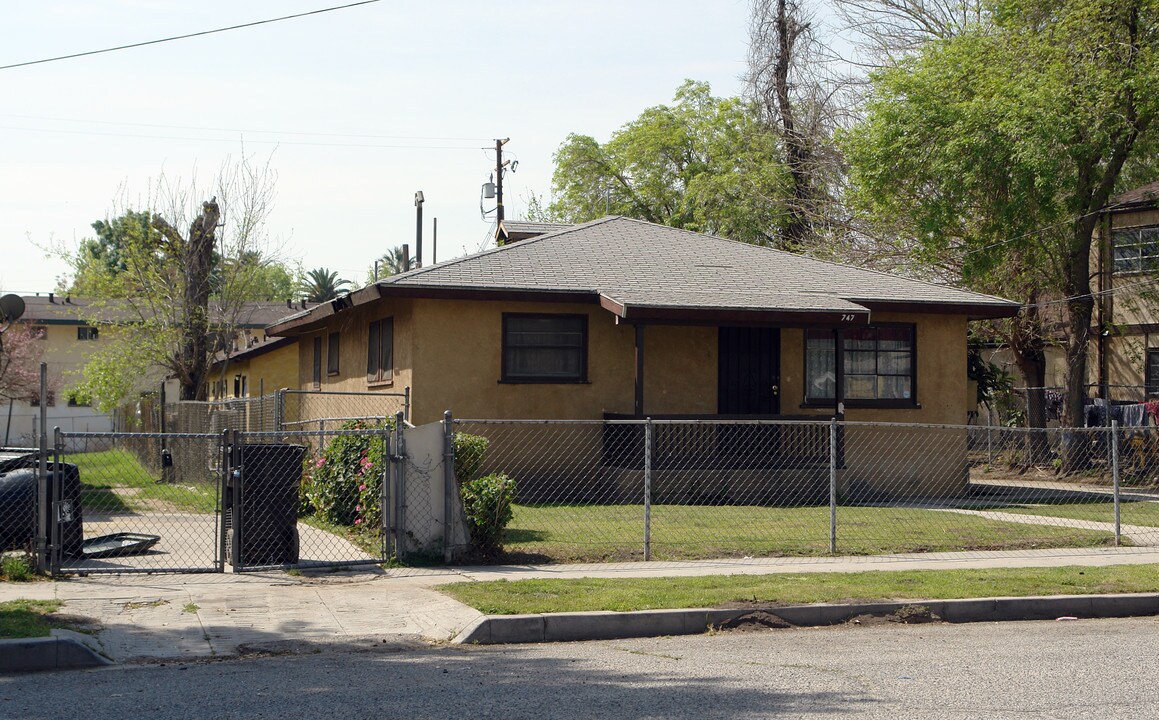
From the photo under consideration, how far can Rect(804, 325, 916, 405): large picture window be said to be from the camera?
65.1 feet

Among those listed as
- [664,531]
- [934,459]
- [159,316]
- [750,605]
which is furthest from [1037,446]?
[159,316]

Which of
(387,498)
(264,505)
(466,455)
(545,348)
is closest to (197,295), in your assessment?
(545,348)

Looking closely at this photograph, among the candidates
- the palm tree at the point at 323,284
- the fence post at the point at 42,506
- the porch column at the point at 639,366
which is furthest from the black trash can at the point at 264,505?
the palm tree at the point at 323,284

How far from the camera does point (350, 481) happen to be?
1442 centimetres

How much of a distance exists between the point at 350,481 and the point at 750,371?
7979 mm

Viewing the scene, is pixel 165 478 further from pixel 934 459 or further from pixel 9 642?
pixel 9 642

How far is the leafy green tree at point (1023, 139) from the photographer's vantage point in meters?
21.8

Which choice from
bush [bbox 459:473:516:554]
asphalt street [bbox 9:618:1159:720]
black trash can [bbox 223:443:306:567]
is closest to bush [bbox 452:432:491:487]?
bush [bbox 459:473:516:554]

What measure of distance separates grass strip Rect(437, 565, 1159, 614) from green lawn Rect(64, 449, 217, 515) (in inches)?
190

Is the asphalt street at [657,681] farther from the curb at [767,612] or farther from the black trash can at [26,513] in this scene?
the black trash can at [26,513]

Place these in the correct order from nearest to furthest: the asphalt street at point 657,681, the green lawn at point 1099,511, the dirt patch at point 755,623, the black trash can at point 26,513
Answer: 1. the asphalt street at point 657,681
2. the dirt patch at point 755,623
3. the black trash can at point 26,513
4. the green lawn at point 1099,511

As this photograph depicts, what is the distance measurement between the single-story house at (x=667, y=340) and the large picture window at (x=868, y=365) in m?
0.02

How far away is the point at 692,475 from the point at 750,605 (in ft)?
30.1

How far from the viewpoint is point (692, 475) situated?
1825 centimetres
